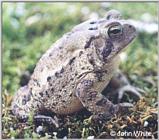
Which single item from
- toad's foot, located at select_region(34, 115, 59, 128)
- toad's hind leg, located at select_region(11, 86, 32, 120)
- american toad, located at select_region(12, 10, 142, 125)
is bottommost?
toad's foot, located at select_region(34, 115, 59, 128)

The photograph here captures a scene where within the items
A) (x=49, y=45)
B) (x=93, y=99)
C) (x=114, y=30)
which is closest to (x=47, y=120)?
(x=93, y=99)

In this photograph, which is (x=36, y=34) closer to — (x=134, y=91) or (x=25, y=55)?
(x=25, y=55)

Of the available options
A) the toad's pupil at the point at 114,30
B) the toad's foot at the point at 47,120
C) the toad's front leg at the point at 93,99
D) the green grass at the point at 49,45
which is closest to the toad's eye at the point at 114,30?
the toad's pupil at the point at 114,30

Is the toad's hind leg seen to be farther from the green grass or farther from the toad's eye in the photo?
the toad's eye

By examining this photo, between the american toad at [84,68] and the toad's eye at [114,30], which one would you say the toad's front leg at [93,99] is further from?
the toad's eye at [114,30]

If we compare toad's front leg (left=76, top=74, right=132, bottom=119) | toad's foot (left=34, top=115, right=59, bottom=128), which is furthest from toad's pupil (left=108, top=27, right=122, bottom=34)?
toad's foot (left=34, top=115, right=59, bottom=128)

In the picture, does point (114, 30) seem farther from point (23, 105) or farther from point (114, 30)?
point (23, 105)

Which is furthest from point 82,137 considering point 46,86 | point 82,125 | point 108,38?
point 108,38
